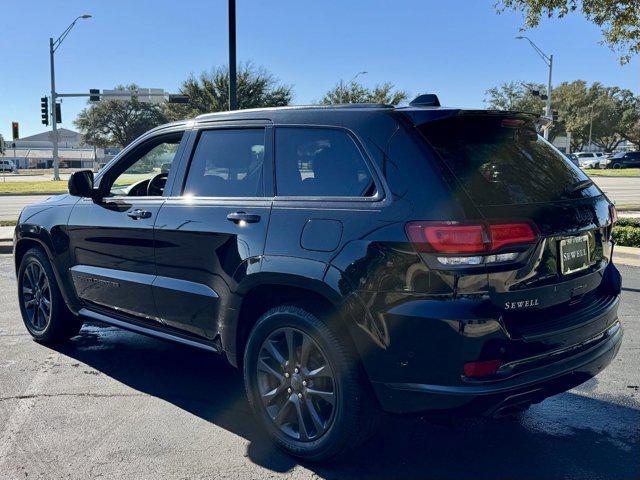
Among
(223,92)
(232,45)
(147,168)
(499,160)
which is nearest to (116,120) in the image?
(223,92)

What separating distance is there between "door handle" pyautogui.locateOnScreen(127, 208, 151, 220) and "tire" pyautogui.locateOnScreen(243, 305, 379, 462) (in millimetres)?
1238

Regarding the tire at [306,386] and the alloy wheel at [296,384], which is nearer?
the tire at [306,386]

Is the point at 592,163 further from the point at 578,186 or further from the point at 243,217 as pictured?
the point at 243,217

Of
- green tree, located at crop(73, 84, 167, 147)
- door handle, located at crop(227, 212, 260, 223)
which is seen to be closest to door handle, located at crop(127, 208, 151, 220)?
door handle, located at crop(227, 212, 260, 223)

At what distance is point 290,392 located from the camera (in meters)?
3.41

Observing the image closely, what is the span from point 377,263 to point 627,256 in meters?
8.08

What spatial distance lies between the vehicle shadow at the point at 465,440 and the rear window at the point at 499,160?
3.80 feet

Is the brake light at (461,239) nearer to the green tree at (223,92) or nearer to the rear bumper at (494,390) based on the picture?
the rear bumper at (494,390)

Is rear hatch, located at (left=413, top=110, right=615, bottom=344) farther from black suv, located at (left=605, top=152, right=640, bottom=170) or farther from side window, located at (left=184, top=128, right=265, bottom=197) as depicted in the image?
black suv, located at (left=605, top=152, right=640, bottom=170)

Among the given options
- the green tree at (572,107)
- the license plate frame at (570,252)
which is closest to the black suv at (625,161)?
Result: the green tree at (572,107)

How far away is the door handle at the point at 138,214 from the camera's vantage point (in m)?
4.15

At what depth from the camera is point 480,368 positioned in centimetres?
276

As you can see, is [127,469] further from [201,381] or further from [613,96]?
[613,96]

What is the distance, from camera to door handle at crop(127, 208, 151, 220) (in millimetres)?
4151
